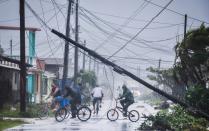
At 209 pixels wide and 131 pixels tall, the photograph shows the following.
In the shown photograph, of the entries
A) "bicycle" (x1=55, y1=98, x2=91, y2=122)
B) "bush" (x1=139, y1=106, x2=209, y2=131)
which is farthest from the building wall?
"bush" (x1=139, y1=106, x2=209, y2=131)

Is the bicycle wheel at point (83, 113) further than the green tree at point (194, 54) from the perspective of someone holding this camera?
Yes

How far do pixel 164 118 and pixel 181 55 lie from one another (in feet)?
20.0

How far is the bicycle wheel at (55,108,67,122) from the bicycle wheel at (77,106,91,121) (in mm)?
691

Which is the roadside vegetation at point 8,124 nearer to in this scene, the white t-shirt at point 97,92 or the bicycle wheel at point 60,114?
the bicycle wheel at point 60,114

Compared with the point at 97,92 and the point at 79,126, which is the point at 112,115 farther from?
the point at 79,126

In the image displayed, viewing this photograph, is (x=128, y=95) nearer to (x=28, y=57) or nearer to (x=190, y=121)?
(x=190, y=121)

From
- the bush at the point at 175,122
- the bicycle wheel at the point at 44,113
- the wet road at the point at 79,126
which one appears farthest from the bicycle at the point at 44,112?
the bush at the point at 175,122

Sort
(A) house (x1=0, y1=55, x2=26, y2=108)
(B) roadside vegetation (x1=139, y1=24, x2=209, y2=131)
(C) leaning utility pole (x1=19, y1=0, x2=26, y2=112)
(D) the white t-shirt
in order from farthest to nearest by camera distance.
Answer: (A) house (x1=0, y1=55, x2=26, y2=108) < (D) the white t-shirt < (C) leaning utility pole (x1=19, y1=0, x2=26, y2=112) < (B) roadside vegetation (x1=139, y1=24, x2=209, y2=131)

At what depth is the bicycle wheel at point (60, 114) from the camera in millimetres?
26094

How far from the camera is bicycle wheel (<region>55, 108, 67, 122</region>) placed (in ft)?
85.6

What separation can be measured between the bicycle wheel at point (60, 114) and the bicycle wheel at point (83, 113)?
27.2 inches

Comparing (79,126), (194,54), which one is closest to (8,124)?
(79,126)

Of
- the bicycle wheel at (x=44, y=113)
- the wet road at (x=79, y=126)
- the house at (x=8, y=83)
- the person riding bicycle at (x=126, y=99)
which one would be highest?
the house at (x=8, y=83)

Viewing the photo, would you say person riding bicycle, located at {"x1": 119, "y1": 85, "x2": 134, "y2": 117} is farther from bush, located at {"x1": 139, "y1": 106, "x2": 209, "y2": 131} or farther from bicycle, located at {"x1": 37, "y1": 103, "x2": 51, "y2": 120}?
bush, located at {"x1": 139, "y1": 106, "x2": 209, "y2": 131}
